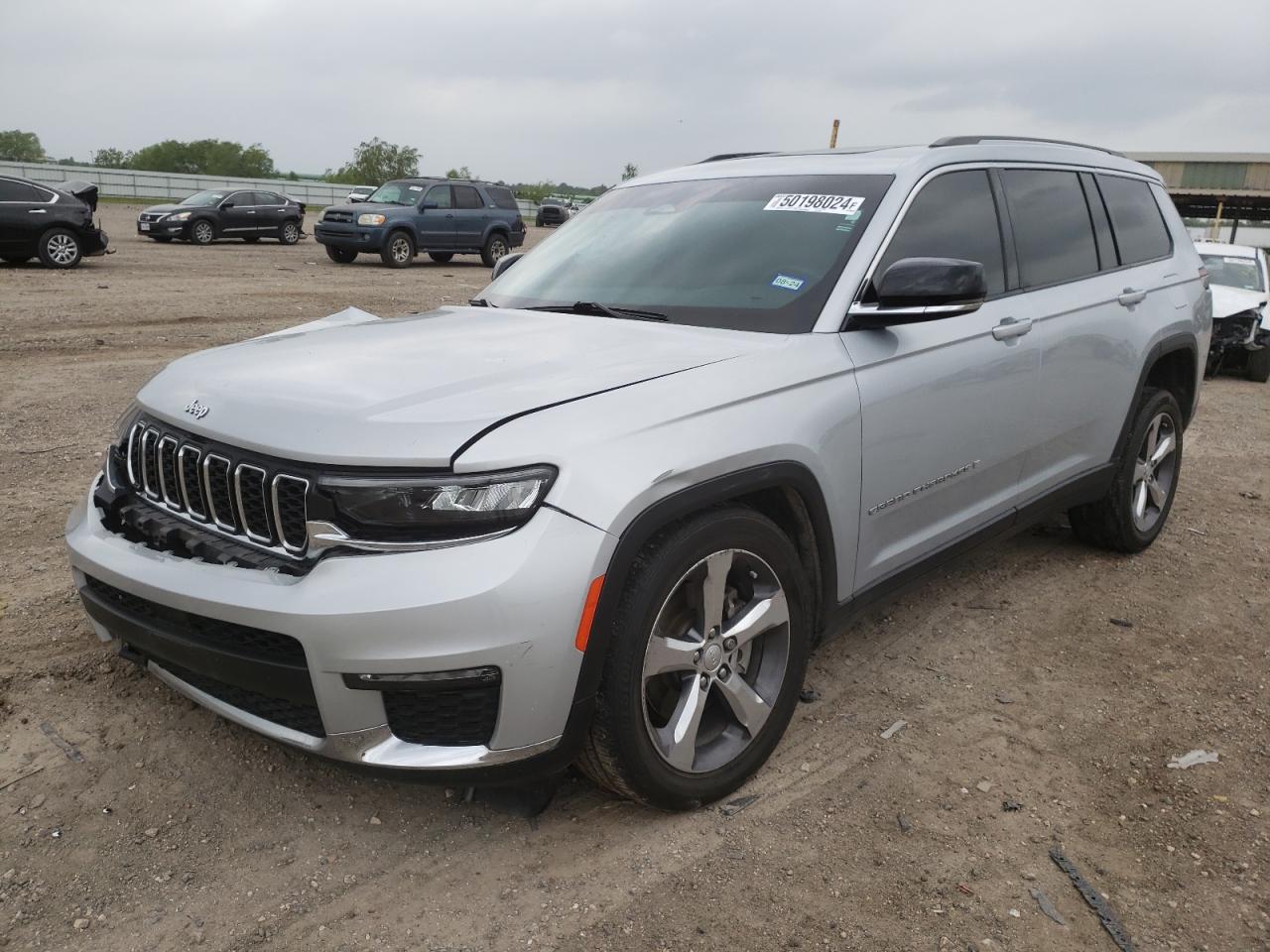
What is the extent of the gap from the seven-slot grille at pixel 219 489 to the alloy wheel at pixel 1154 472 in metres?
3.99

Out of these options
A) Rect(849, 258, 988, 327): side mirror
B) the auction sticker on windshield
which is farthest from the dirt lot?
the auction sticker on windshield

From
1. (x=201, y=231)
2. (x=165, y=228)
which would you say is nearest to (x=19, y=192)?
(x=165, y=228)

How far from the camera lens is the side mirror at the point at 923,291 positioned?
2963 mm

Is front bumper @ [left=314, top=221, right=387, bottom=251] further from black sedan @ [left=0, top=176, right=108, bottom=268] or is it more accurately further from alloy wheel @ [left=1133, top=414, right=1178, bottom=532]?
alloy wheel @ [left=1133, top=414, right=1178, bottom=532]

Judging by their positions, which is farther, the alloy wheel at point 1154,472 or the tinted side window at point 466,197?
the tinted side window at point 466,197

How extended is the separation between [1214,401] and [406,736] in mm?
10716

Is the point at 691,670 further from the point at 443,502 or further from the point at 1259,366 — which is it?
the point at 1259,366

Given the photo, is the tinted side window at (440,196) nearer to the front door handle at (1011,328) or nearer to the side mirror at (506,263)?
the side mirror at (506,263)

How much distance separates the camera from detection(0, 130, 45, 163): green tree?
311 ft

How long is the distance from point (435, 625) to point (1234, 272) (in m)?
13.5

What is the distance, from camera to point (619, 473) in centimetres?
→ 238

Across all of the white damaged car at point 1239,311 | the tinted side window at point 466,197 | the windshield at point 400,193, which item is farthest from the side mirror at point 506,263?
the tinted side window at point 466,197

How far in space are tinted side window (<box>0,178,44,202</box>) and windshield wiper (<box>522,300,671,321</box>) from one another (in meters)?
15.0

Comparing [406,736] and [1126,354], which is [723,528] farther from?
[1126,354]
